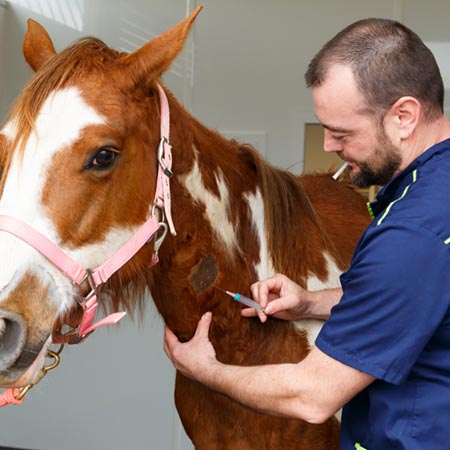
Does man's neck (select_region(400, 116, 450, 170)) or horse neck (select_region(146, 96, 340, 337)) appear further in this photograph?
horse neck (select_region(146, 96, 340, 337))

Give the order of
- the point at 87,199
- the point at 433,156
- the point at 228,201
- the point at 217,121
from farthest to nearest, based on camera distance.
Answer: the point at 217,121 < the point at 228,201 < the point at 87,199 < the point at 433,156

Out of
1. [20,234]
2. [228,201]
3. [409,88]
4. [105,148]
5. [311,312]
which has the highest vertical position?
[409,88]

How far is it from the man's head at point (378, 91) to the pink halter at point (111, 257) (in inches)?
14.9

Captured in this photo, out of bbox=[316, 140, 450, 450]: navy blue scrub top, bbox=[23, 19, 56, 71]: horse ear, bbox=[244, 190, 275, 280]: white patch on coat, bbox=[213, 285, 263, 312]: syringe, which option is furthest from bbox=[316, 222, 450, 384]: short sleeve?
bbox=[23, 19, 56, 71]: horse ear

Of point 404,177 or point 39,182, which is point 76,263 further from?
point 404,177

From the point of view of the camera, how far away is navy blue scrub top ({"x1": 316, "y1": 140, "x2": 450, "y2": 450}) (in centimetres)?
110

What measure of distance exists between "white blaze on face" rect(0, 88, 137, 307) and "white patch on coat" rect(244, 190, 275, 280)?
528 millimetres

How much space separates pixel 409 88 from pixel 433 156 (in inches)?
5.0

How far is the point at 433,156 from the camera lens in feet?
4.04

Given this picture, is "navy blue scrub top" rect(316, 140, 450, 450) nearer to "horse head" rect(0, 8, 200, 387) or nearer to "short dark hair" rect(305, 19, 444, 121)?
"short dark hair" rect(305, 19, 444, 121)

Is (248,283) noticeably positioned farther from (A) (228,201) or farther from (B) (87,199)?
(B) (87,199)

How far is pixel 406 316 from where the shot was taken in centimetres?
111

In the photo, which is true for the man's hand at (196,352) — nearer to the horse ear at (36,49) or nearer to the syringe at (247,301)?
the syringe at (247,301)

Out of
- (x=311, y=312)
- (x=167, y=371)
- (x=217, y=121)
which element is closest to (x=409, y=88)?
(x=311, y=312)
